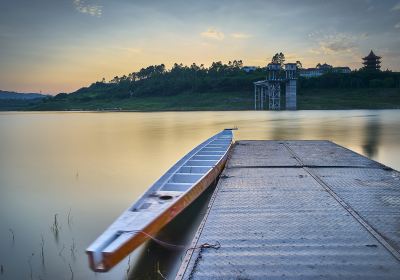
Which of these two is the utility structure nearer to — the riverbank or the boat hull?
the riverbank

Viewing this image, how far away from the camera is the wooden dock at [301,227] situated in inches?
182

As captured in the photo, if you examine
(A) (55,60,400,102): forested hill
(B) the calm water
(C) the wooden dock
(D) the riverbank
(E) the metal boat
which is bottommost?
(B) the calm water

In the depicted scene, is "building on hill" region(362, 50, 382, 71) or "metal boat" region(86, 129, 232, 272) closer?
"metal boat" region(86, 129, 232, 272)

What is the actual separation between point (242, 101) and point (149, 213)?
287 feet

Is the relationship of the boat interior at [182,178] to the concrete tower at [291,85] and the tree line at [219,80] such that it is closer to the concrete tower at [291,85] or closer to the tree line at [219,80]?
the concrete tower at [291,85]

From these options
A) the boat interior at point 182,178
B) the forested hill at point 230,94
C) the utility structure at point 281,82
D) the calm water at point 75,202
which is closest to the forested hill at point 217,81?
the forested hill at point 230,94

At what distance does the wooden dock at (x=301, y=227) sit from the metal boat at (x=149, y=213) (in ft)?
2.35

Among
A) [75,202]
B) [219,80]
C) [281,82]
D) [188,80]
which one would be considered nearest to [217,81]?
[219,80]

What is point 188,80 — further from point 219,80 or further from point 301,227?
point 301,227

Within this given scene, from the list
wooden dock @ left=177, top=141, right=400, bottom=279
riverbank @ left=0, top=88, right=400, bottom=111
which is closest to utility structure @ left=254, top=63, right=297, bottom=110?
riverbank @ left=0, top=88, right=400, bottom=111

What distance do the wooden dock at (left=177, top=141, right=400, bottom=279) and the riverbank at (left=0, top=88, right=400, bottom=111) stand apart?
76660mm

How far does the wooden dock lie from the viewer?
15.2 ft

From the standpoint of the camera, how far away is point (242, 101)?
303 feet

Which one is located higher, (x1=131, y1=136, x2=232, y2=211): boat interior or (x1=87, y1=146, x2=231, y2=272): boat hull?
(x1=131, y1=136, x2=232, y2=211): boat interior
